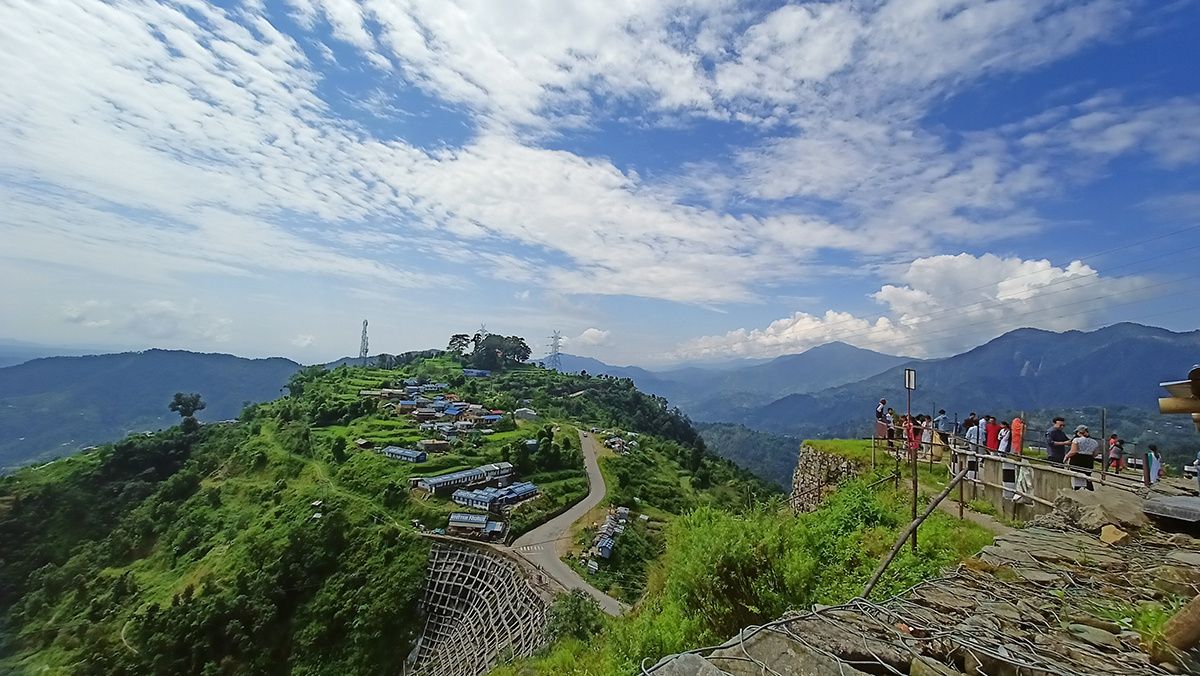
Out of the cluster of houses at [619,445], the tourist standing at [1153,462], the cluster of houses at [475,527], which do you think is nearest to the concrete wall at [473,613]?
the cluster of houses at [475,527]

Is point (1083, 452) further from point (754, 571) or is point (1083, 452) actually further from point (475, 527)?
point (475, 527)

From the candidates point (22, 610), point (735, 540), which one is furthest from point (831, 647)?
point (22, 610)

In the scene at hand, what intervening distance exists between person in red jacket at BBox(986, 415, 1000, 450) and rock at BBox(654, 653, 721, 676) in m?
14.3

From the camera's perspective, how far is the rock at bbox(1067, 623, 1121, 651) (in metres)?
3.45

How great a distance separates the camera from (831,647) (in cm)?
318

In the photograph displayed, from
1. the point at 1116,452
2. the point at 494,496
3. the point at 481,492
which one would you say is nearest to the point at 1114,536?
the point at 1116,452

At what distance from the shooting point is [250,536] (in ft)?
149

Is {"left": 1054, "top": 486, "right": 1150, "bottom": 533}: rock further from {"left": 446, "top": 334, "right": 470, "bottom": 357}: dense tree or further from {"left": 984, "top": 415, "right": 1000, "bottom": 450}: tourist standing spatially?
{"left": 446, "top": 334, "right": 470, "bottom": 357}: dense tree

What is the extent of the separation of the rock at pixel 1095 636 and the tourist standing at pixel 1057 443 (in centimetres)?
1020

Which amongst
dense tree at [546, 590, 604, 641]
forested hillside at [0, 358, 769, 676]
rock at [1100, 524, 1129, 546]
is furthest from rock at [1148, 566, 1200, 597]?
forested hillside at [0, 358, 769, 676]

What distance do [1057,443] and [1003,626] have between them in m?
10.7

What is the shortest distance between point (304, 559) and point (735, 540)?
140ft

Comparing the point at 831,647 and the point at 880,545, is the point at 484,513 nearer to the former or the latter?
the point at 880,545

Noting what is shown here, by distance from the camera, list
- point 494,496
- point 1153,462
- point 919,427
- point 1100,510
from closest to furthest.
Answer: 1. point 1100,510
2. point 1153,462
3. point 919,427
4. point 494,496
